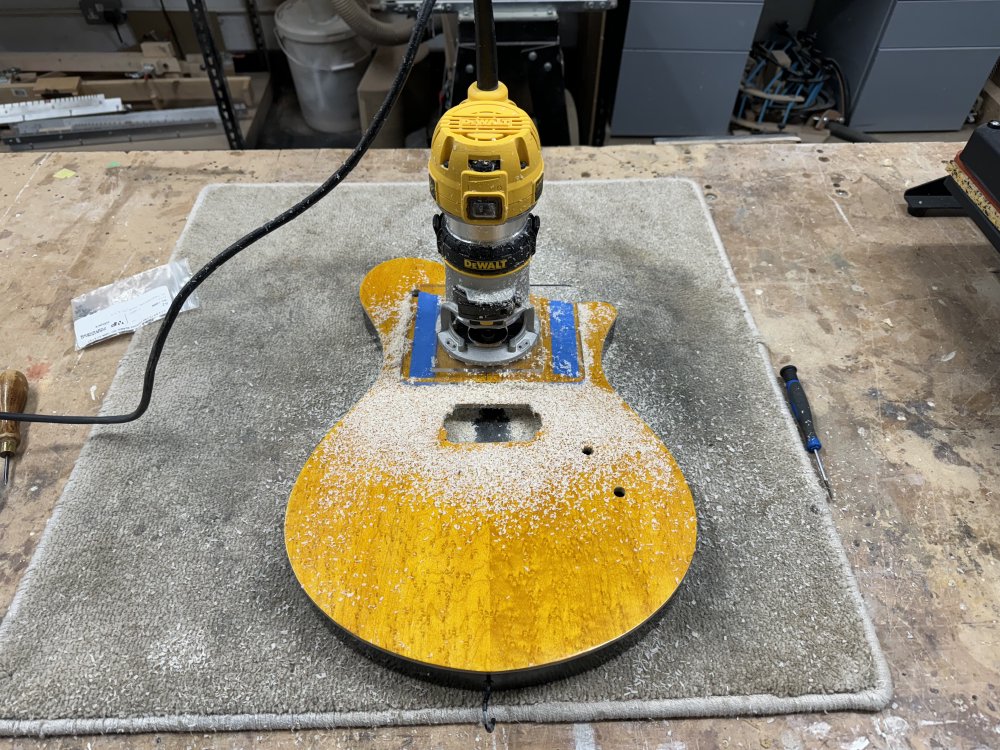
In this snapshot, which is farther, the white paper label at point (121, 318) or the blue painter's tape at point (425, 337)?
the white paper label at point (121, 318)

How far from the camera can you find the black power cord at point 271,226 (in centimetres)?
72

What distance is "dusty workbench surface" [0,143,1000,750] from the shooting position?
2.08 ft

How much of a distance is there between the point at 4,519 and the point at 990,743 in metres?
1.11

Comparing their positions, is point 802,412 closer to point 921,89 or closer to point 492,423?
point 492,423

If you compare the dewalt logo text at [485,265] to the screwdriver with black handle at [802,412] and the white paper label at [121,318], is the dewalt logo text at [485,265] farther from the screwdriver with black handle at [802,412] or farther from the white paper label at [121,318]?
the white paper label at [121,318]

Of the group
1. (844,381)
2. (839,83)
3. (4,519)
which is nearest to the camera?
(4,519)

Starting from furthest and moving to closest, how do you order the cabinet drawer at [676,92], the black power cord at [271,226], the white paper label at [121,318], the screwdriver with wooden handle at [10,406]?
the cabinet drawer at [676,92] → the white paper label at [121,318] → the screwdriver with wooden handle at [10,406] → the black power cord at [271,226]

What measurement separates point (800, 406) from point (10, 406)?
3.53 ft

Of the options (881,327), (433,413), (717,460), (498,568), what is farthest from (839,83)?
(498,568)

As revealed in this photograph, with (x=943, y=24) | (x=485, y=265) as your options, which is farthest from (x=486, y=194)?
(x=943, y=24)

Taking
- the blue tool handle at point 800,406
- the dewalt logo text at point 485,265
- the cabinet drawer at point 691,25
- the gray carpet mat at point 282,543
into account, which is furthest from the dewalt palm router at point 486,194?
the cabinet drawer at point 691,25

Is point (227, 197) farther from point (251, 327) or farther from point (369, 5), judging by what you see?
point (369, 5)

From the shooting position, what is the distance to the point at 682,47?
1.89 m

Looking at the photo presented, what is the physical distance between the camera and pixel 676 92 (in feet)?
6.54
